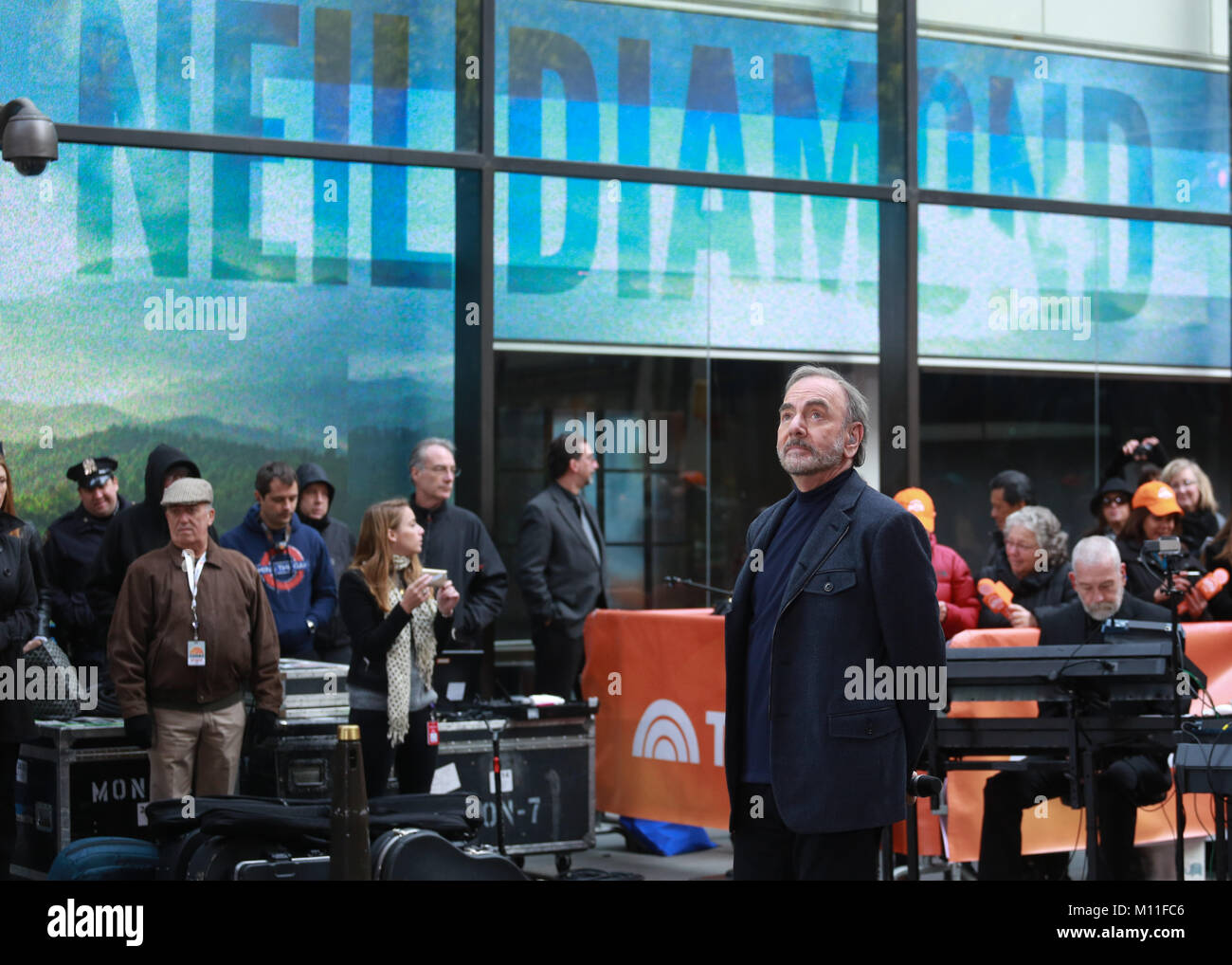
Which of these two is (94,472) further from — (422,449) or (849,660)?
(849,660)

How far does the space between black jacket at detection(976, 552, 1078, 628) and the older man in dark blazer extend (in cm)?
412

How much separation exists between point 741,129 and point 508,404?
2.64m

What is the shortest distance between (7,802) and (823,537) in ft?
15.0

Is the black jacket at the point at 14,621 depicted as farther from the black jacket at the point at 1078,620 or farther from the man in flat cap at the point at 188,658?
the black jacket at the point at 1078,620

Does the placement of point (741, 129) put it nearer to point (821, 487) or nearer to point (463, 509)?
point (463, 509)

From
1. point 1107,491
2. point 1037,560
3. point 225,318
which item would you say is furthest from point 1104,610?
point 225,318

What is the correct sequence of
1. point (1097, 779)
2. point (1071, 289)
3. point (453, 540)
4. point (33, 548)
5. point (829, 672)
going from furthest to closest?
point (1071, 289) < point (453, 540) < point (33, 548) < point (1097, 779) < point (829, 672)

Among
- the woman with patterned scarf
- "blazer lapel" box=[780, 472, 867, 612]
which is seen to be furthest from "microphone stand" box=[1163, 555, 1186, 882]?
the woman with patterned scarf

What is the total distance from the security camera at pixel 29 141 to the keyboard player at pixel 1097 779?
206 inches

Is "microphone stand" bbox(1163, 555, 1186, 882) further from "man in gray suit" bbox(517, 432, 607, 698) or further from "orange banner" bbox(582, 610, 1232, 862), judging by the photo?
A: "man in gray suit" bbox(517, 432, 607, 698)

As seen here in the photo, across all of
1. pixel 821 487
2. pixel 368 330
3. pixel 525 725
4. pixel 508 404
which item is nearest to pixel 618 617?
pixel 525 725

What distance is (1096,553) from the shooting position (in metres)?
7.91

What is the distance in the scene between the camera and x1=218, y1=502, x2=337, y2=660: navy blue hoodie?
30.6 feet
